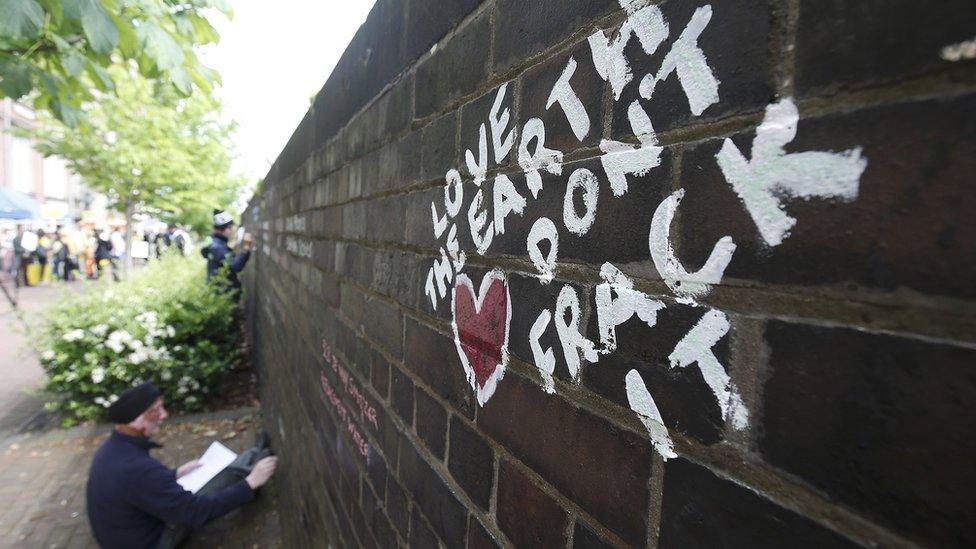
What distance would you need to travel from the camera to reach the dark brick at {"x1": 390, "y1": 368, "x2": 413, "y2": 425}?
4.78 feet

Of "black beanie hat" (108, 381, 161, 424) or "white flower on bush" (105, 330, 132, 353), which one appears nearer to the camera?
"black beanie hat" (108, 381, 161, 424)

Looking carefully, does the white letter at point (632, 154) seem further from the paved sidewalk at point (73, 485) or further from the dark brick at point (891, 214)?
the paved sidewalk at point (73, 485)

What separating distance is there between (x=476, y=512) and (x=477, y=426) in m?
0.17

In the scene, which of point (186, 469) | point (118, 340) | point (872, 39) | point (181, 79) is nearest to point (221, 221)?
point (118, 340)

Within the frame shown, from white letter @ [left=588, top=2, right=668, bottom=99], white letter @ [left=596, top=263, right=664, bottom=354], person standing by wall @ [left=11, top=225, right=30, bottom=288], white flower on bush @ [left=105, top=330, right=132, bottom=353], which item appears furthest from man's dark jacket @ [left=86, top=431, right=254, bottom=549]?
person standing by wall @ [left=11, top=225, right=30, bottom=288]

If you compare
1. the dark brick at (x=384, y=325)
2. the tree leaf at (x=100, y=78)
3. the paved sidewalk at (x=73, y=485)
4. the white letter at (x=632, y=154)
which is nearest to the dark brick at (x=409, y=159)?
the dark brick at (x=384, y=325)

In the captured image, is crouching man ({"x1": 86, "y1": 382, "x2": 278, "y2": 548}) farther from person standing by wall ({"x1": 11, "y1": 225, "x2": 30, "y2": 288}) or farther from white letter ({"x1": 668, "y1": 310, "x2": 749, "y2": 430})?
person standing by wall ({"x1": 11, "y1": 225, "x2": 30, "y2": 288})

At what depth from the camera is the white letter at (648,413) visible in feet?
2.12

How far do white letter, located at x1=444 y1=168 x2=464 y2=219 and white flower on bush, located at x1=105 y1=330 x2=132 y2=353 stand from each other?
6.27 meters

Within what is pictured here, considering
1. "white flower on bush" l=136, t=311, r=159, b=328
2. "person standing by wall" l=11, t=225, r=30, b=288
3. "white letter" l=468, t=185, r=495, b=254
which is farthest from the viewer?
"person standing by wall" l=11, t=225, r=30, b=288

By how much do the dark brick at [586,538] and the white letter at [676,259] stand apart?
0.38 m

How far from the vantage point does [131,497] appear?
12.1 ft

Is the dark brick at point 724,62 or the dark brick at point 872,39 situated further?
the dark brick at point 724,62

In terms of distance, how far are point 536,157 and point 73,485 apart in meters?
6.17
